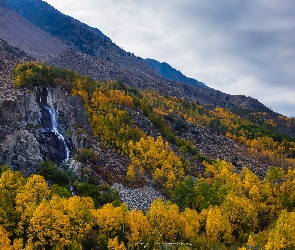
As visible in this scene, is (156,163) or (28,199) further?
(156,163)

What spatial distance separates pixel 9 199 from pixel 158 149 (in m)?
55.0

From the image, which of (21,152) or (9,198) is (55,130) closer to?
(21,152)

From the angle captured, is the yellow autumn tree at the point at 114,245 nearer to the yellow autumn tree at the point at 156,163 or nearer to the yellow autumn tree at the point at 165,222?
the yellow autumn tree at the point at 165,222

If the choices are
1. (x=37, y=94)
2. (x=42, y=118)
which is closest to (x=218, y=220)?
(x=42, y=118)

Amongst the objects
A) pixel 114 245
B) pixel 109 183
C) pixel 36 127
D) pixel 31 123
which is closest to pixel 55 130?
pixel 36 127

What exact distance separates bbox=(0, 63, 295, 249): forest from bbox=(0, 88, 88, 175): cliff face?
422cm

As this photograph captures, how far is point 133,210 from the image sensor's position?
55.2 m

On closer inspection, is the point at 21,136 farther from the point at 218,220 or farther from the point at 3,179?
the point at 218,220

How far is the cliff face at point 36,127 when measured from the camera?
74.9 m

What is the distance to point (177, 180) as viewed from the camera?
301ft

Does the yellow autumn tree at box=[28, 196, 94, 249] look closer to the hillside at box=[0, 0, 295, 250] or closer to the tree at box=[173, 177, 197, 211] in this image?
the hillside at box=[0, 0, 295, 250]

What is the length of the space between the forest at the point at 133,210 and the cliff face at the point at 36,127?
13.9 ft

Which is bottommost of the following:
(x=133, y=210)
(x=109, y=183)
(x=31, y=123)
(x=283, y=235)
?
(x=109, y=183)

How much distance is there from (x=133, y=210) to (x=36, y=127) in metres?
43.4
